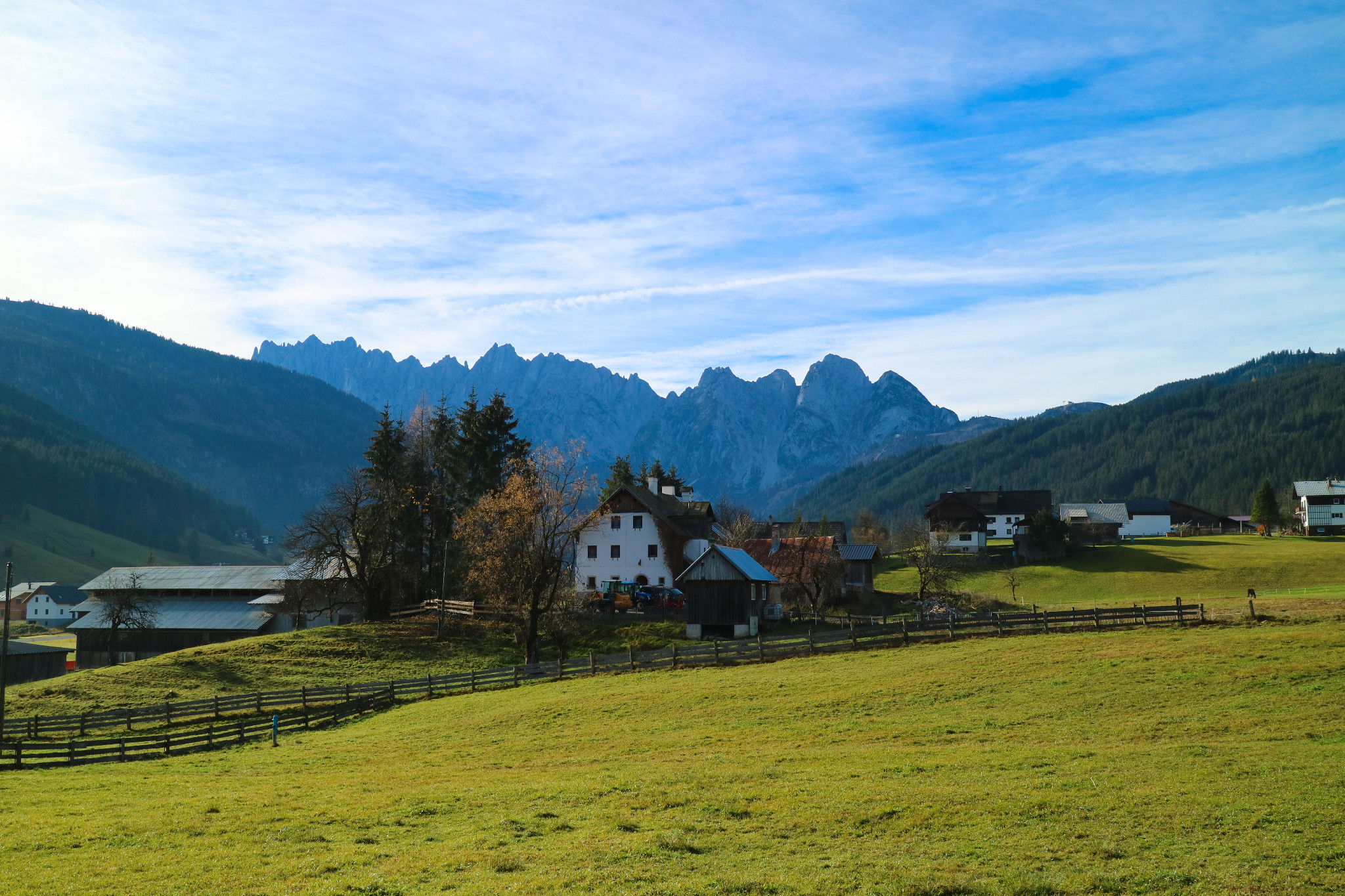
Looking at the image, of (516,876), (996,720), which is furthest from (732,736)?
(516,876)

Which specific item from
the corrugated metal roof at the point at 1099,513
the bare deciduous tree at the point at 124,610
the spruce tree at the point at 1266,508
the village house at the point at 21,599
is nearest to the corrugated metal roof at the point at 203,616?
the bare deciduous tree at the point at 124,610

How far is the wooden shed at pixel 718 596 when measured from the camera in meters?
58.7

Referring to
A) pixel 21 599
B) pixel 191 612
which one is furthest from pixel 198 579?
pixel 21 599

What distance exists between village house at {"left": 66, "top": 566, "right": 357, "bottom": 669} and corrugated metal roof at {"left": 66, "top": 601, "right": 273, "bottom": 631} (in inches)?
2.3

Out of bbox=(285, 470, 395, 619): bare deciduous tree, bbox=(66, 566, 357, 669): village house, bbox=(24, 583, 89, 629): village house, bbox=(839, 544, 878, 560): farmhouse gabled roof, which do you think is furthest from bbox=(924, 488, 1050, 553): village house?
bbox=(24, 583, 89, 629): village house

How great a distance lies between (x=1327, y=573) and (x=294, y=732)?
9123cm

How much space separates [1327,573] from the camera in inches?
3216

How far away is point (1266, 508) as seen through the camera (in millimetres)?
128500

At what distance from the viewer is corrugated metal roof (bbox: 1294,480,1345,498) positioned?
433 ft

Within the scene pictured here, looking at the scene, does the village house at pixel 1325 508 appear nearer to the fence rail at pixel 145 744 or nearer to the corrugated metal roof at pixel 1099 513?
the corrugated metal roof at pixel 1099 513

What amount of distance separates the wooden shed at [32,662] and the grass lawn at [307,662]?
24687 millimetres

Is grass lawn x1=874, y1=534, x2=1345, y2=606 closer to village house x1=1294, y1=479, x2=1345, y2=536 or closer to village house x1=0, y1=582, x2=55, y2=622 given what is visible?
village house x1=1294, y1=479, x2=1345, y2=536

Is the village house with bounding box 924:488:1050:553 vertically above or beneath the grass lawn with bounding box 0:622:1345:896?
above

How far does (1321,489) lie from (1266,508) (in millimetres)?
13811
